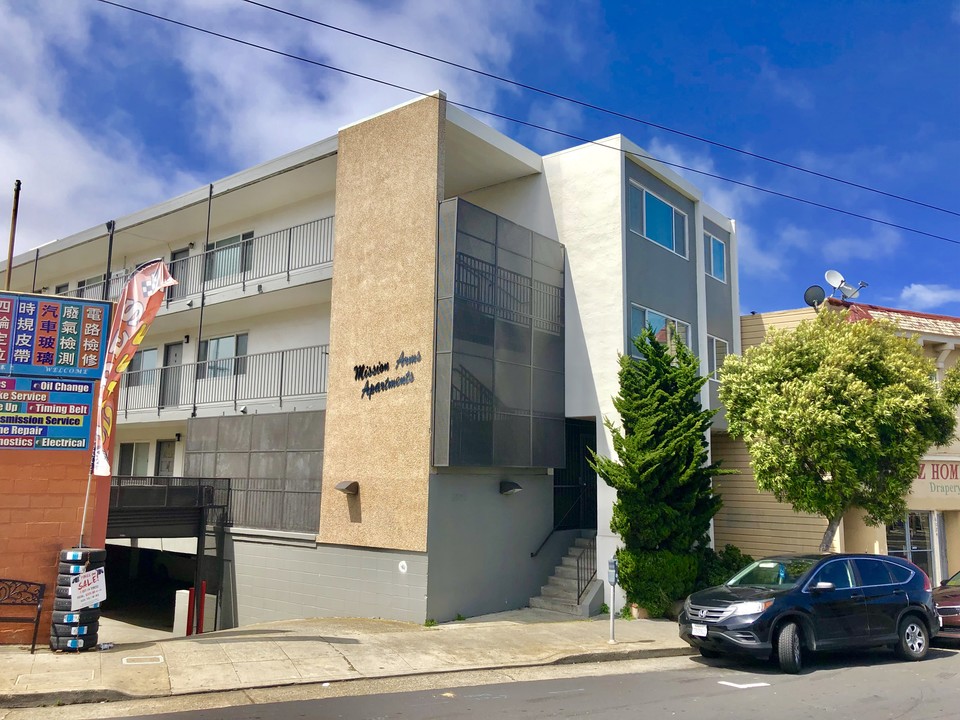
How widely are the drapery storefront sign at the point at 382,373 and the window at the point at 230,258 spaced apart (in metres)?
7.56

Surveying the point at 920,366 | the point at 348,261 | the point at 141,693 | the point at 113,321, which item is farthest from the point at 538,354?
the point at 141,693

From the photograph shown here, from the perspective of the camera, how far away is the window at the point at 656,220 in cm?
1788

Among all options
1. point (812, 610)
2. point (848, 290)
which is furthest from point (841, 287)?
point (812, 610)

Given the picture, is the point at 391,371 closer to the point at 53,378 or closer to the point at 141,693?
the point at 53,378

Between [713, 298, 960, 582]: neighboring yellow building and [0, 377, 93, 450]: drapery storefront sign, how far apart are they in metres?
15.4

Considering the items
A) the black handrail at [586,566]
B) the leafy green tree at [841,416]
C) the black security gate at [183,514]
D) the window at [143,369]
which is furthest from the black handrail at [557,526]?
the window at [143,369]

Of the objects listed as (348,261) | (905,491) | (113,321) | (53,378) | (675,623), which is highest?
(348,261)

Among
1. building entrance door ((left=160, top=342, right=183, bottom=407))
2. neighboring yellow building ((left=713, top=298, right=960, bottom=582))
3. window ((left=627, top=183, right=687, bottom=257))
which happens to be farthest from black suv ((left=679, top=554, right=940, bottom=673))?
building entrance door ((left=160, top=342, right=183, bottom=407))

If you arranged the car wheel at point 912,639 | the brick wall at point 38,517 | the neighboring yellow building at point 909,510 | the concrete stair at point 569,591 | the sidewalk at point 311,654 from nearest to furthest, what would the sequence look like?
the sidewalk at point 311,654 < the brick wall at point 38,517 < the car wheel at point 912,639 < the concrete stair at point 569,591 < the neighboring yellow building at point 909,510

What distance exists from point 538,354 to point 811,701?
9063 mm

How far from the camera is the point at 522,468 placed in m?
16.2

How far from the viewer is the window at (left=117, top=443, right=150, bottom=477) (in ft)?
83.4

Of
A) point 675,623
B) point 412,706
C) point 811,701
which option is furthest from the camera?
point 675,623

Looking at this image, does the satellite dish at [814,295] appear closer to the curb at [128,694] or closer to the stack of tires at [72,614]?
the curb at [128,694]
